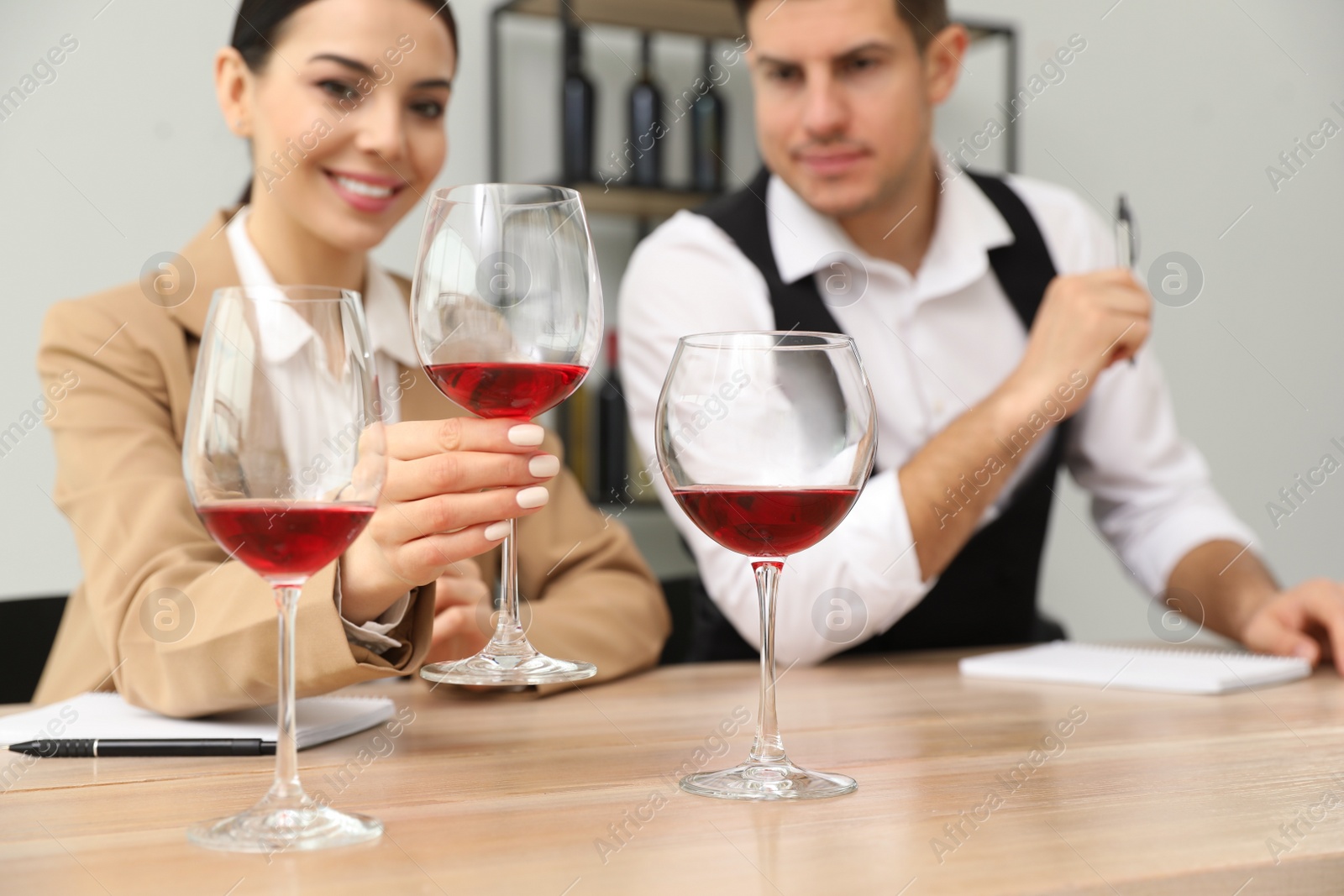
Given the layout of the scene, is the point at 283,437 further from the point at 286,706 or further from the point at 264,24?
the point at 264,24

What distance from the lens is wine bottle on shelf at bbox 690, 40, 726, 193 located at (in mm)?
2918

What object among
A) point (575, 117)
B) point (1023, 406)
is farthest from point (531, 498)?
point (575, 117)

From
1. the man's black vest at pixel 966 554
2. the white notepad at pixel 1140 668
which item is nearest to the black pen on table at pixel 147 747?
the white notepad at pixel 1140 668

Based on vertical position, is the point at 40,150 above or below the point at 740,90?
below

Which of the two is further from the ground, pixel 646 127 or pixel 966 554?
pixel 646 127

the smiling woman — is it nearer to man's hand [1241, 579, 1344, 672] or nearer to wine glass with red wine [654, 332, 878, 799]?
wine glass with red wine [654, 332, 878, 799]

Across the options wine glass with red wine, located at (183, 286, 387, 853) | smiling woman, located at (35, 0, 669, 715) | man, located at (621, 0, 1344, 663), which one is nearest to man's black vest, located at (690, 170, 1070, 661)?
man, located at (621, 0, 1344, 663)

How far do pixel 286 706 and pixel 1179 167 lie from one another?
3.51m

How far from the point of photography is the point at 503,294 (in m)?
0.76

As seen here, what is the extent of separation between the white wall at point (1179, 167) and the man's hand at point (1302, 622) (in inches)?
71.5

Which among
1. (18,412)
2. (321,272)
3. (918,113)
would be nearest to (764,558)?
(321,272)

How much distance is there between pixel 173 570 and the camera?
1000mm

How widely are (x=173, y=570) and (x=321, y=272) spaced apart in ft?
2.03

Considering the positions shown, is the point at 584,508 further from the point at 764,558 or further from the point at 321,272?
the point at 764,558
